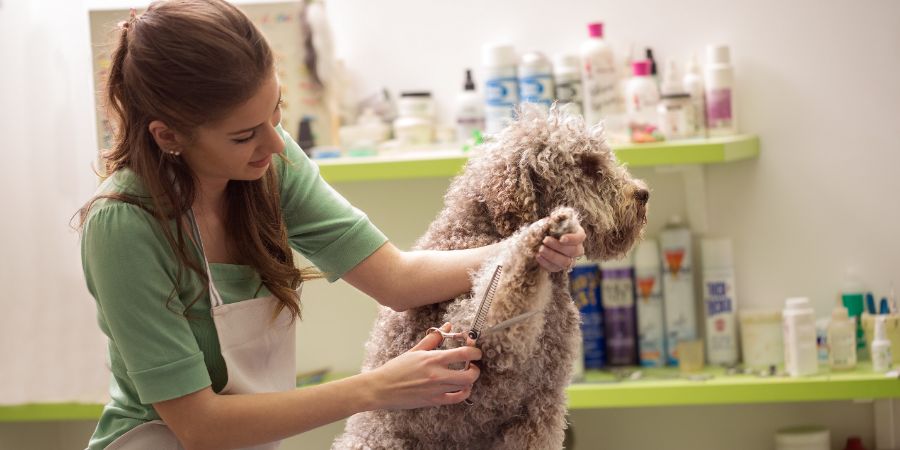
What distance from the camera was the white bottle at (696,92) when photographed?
219 cm

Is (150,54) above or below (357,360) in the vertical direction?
above

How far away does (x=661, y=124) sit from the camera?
218 centimetres

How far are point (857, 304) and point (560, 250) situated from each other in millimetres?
1477

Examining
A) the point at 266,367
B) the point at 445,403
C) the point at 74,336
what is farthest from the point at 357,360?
the point at 445,403

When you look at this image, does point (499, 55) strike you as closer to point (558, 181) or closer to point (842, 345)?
point (842, 345)

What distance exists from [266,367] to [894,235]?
1608 mm

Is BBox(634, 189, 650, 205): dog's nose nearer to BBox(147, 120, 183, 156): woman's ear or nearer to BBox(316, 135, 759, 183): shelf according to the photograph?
BBox(147, 120, 183, 156): woman's ear

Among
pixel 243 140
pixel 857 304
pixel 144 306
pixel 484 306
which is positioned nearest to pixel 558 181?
pixel 484 306

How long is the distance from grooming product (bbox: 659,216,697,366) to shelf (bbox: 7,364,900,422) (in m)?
0.13

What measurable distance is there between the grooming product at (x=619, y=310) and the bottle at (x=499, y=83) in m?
0.42

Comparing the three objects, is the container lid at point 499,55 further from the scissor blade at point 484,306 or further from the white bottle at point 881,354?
the scissor blade at point 484,306

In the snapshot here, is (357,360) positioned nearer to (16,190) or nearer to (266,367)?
(16,190)

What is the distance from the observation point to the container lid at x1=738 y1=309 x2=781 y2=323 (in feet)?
7.30

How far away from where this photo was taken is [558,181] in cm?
112
